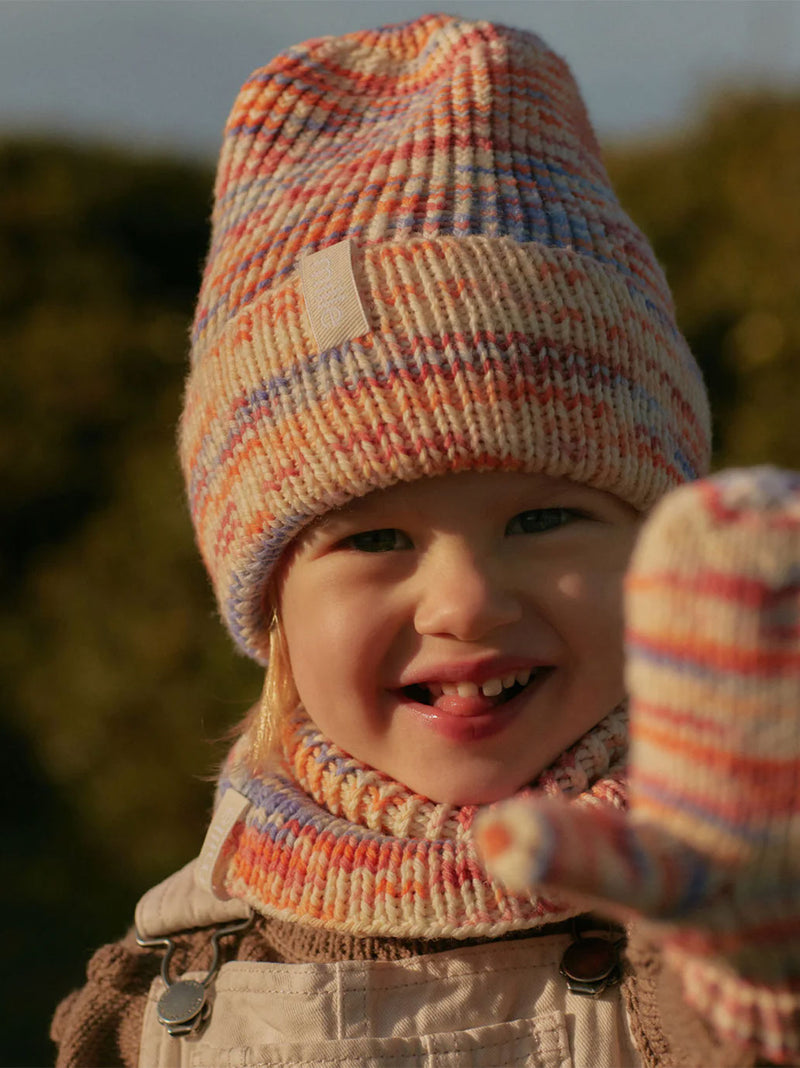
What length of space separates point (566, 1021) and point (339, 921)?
0.92 ft

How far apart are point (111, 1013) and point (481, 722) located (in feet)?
2.31

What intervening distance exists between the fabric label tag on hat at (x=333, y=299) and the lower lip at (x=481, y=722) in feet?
1.53

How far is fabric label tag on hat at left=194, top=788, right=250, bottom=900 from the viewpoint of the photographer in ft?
5.05

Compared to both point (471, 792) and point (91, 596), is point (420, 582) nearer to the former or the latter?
point (471, 792)

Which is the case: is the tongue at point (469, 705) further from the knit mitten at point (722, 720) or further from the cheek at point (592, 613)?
the knit mitten at point (722, 720)

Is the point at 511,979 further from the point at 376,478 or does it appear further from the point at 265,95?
the point at 265,95

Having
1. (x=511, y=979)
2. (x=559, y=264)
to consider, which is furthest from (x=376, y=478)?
(x=511, y=979)

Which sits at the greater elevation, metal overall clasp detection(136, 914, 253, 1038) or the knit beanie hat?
the knit beanie hat

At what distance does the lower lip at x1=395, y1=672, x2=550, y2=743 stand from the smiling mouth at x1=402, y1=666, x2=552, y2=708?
1 centimetres

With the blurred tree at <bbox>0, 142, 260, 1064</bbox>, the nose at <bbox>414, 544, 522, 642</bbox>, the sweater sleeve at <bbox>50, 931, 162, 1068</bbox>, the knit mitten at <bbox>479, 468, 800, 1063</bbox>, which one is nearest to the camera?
the knit mitten at <bbox>479, 468, 800, 1063</bbox>

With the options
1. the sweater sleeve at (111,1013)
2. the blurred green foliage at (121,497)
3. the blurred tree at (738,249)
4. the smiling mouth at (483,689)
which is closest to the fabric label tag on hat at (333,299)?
the smiling mouth at (483,689)

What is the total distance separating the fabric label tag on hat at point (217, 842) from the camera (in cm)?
154

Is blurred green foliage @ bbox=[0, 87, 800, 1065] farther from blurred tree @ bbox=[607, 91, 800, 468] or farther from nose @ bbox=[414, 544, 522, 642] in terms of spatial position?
nose @ bbox=[414, 544, 522, 642]

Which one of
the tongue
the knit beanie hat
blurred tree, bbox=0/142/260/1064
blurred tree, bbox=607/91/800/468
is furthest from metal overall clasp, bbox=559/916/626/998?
blurred tree, bbox=607/91/800/468
